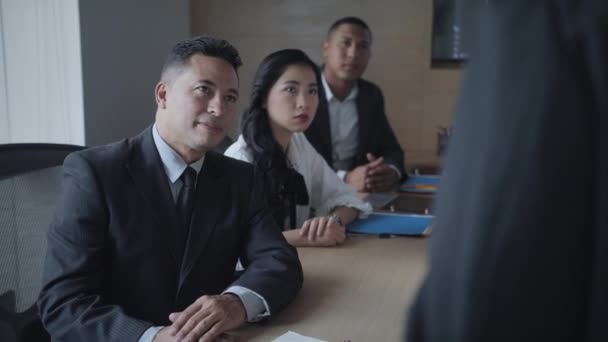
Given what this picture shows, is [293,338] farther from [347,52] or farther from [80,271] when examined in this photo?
[347,52]

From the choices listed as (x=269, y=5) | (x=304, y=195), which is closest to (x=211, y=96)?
(x=304, y=195)

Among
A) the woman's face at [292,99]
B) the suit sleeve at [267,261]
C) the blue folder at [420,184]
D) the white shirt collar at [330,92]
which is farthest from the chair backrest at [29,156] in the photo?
the white shirt collar at [330,92]

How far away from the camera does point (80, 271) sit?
4.08ft

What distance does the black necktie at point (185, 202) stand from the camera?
139 centimetres

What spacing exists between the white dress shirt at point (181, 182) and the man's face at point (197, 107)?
0.09ft

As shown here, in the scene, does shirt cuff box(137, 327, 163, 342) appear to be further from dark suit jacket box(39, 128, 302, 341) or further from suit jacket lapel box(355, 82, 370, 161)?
suit jacket lapel box(355, 82, 370, 161)

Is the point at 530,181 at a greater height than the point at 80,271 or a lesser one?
greater

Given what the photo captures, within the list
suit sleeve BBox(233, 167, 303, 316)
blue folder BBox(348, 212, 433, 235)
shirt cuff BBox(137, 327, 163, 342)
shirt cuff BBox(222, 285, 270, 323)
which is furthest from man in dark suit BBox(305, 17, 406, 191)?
shirt cuff BBox(137, 327, 163, 342)

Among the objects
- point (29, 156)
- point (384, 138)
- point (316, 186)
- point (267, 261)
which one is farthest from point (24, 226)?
point (384, 138)

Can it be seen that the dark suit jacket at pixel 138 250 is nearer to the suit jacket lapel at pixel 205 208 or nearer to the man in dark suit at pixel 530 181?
the suit jacket lapel at pixel 205 208

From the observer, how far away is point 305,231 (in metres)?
1.88

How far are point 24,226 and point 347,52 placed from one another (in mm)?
2223

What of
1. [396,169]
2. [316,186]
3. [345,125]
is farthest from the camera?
[345,125]

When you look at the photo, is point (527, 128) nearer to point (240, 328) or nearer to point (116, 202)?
point (240, 328)
